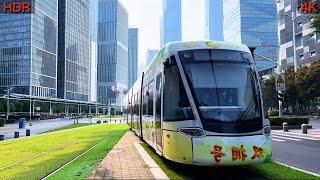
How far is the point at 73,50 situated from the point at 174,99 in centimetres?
16486

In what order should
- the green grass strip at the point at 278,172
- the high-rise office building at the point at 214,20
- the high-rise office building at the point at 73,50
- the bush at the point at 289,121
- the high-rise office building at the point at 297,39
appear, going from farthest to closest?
1. the high-rise office building at the point at 73,50
2. the high-rise office building at the point at 214,20
3. the high-rise office building at the point at 297,39
4. the bush at the point at 289,121
5. the green grass strip at the point at 278,172

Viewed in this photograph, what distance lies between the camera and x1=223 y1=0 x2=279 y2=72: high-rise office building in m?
78.2

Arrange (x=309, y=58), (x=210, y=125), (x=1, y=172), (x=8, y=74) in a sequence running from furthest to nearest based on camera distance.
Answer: (x=8, y=74)
(x=309, y=58)
(x=1, y=172)
(x=210, y=125)

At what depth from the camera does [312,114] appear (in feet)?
243

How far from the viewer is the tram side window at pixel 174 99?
37.2 ft

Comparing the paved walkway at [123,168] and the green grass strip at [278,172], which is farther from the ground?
the paved walkway at [123,168]

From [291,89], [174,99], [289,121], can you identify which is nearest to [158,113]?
[174,99]

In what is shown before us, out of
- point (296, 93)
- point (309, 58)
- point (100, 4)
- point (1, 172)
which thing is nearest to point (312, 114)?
point (296, 93)

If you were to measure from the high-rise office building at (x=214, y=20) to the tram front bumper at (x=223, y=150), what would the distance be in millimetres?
133925

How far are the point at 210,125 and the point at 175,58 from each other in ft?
7.38

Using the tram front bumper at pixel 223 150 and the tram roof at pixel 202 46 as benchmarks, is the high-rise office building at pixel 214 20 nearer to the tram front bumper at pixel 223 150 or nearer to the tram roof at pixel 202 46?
the tram roof at pixel 202 46

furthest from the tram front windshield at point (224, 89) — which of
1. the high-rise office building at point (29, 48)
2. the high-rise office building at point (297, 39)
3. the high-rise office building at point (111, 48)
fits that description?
the high-rise office building at point (111, 48)

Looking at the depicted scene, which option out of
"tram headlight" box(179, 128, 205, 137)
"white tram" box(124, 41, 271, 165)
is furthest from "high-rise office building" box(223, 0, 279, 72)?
"tram headlight" box(179, 128, 205, 137)

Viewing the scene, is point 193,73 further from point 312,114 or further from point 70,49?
point 70,49
